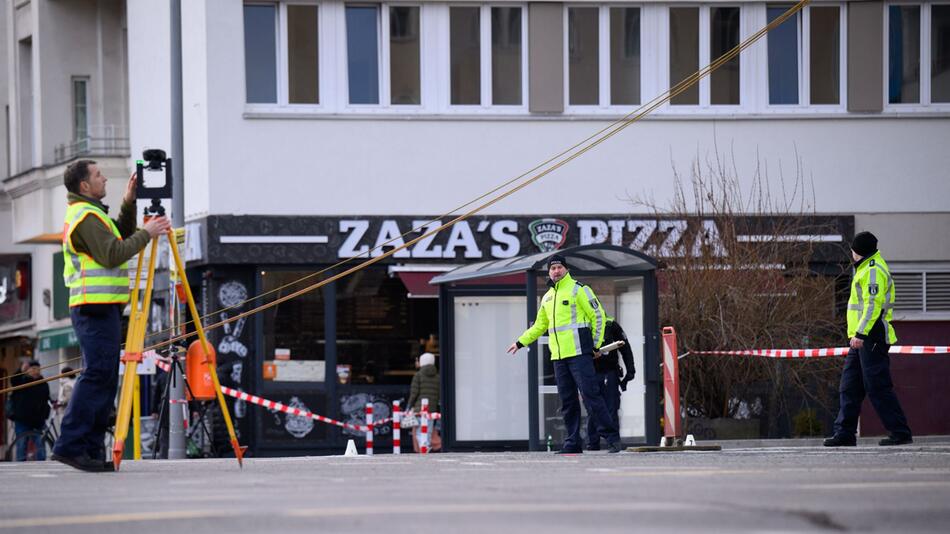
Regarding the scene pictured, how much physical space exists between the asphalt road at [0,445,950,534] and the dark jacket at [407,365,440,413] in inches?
498

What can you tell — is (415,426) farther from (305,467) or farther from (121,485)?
(121,485)

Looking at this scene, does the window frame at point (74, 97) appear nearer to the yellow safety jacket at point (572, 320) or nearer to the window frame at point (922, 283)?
the window frame at point (922, 283)

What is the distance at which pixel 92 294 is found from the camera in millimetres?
12359

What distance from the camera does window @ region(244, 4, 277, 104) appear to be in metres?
27.9

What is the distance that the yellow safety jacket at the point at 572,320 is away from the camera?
16984 mm

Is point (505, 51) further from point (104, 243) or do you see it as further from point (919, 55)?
point (104, 243)

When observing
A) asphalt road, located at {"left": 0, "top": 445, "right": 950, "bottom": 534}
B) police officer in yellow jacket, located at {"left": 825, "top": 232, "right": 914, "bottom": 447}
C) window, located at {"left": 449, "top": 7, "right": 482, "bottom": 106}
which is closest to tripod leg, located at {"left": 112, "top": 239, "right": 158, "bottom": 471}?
asphalt road, located at {"left": 0, "top": 445, "right": 950, "bottom": 534}

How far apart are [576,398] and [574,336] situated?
747 mm

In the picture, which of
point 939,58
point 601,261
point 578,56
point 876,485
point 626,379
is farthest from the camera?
point 939,58

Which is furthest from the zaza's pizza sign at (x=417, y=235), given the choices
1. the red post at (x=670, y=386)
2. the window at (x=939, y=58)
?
the red post at (x=670, y=386)

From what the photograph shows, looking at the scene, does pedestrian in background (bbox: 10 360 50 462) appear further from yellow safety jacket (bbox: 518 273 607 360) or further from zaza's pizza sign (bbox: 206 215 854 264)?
yellow safety jacket (bbox: 518 273 607 360)

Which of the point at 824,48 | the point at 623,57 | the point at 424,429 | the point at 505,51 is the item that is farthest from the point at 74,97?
the point at 824,48

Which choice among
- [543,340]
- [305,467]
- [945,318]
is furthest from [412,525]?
[945,318]

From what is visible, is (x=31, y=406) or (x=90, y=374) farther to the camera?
(x=31, y=406)
